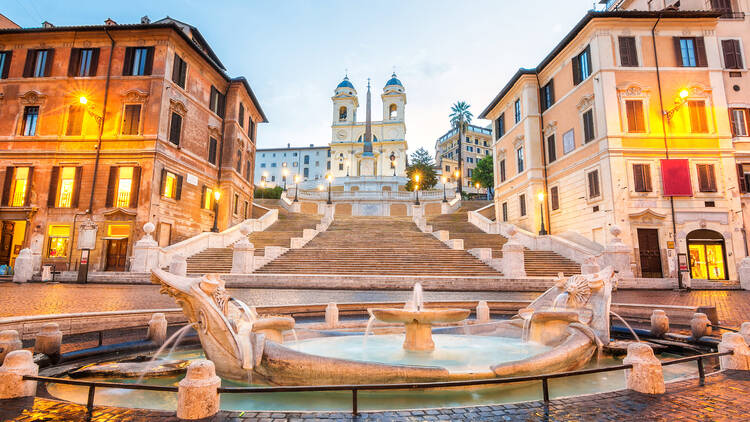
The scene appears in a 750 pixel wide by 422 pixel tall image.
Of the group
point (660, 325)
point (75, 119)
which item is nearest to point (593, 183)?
point (660, 325)

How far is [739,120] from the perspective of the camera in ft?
73.8

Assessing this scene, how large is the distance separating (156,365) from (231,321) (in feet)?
4.02

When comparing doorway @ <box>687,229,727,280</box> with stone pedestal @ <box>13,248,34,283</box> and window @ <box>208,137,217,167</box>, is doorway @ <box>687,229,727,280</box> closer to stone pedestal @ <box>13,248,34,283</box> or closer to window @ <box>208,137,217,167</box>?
window @ <box>208,137,217,167</box>

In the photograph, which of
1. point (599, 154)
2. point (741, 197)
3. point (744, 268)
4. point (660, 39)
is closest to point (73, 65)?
point (599, 154)

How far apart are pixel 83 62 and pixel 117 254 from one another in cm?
1388

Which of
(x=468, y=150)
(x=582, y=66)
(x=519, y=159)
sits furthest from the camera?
(x=468, y=150)

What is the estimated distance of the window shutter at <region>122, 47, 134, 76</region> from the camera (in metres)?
25.3

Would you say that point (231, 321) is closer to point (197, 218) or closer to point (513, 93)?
point (197, 218)

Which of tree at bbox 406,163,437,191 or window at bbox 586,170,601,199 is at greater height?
tree at bbox 406,163,437,191

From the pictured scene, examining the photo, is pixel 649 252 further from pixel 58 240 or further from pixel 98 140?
pixel 58 240

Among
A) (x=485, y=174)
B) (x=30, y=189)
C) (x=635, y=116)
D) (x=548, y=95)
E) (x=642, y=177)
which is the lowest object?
(x=30, y=189)

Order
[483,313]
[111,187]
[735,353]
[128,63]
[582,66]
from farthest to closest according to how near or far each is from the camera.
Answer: [128,63]
[582,66]
[111,187]
[483,313]
[735,353]

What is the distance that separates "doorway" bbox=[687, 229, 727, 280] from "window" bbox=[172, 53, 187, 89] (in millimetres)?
33772

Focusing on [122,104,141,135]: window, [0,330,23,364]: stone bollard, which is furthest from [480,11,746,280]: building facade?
[122,104,141,135]: window
